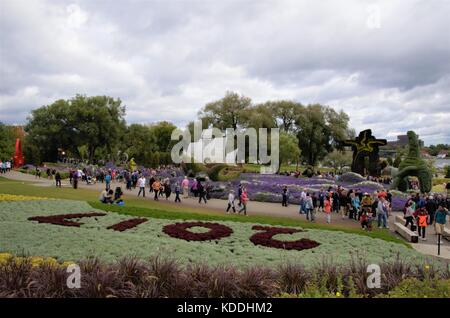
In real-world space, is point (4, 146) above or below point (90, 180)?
above

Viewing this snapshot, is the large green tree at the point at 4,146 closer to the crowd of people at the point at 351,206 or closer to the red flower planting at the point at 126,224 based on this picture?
the crowd of people at the point at 351,206

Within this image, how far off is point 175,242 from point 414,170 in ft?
96.3

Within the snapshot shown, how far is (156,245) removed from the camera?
12.2 metres

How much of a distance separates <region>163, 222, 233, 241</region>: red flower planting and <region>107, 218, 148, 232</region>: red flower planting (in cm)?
139

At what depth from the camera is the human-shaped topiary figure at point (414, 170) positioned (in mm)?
34781

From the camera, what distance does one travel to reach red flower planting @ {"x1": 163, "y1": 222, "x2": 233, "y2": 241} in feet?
47.3

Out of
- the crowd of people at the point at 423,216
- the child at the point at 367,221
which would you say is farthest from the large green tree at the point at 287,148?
the child at the point at 367,221

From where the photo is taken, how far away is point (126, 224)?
1603 centimetres

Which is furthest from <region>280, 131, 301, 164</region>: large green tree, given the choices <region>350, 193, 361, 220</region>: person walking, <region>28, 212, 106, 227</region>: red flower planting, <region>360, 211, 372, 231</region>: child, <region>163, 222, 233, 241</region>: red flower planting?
<region>28, 212, 106, 227</region>: red flower planting

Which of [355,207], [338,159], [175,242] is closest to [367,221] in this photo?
[355,207]

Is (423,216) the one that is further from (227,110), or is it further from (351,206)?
(227,110)

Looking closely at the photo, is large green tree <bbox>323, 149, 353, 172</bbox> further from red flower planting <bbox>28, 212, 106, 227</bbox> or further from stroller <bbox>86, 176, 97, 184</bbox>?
red flower planting <bbox>28, 212, 106, 227</bbox>
